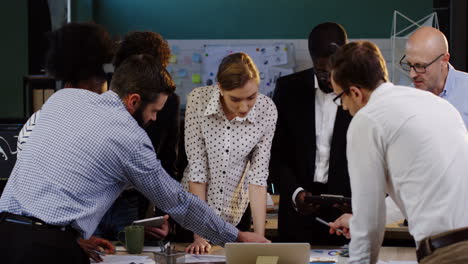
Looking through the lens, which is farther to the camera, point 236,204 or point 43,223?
point 236,204

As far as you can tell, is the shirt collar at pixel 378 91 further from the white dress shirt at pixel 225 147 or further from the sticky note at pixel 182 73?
the sticky note at pixel 182 73

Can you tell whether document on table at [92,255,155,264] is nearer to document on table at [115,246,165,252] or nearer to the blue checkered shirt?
document on table at [115,246,165,252]

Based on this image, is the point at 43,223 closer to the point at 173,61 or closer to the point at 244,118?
the point at 244,118

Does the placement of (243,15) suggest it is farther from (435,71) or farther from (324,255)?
(324,255)

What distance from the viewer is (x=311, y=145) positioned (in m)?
3.58

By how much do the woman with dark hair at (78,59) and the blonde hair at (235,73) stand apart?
52 centimetres

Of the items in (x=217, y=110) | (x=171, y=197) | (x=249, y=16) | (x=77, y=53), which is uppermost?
(x=249, y=16)

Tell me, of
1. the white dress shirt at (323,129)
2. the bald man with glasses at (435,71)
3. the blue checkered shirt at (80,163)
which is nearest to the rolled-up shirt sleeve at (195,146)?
the white dress shirt at (323,129)

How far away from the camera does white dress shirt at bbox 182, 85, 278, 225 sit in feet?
11.4

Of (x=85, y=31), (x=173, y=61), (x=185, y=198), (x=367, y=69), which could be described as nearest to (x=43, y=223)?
(x=185, y=198)

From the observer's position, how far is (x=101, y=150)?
2584 mm

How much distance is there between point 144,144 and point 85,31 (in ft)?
2.18

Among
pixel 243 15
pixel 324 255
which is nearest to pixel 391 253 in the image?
pixel 324 255

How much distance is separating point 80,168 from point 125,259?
78 cm
